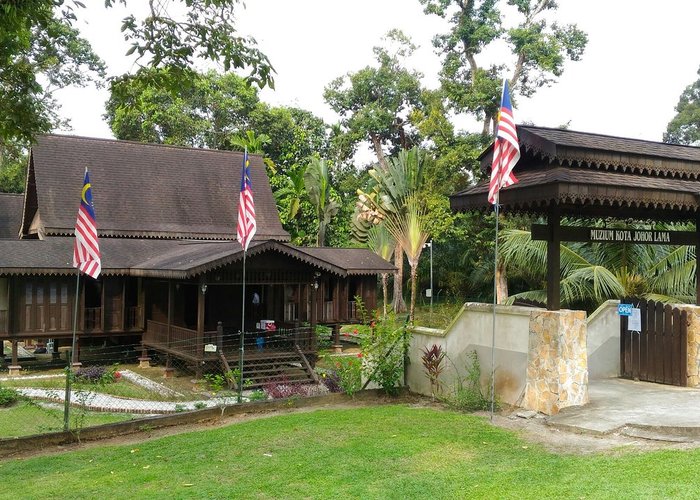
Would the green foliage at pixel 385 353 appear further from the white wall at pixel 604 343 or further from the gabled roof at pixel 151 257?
the gabled roof at pixel 151 257

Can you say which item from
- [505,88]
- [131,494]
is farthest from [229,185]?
[131,494]

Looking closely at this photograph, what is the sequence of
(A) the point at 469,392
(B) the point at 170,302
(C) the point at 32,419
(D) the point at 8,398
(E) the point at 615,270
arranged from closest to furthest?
(A) the point at 469,392, (C) the point at 32,419, (D) the point at 8,398, (E) the point at 615,270, (B) the point at 170,302

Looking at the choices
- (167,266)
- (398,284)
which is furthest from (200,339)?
(398,284)

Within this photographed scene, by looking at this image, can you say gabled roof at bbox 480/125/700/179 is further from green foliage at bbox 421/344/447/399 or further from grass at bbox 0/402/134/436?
grass at bbox 0/402/134/436

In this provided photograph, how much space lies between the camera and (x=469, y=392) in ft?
37.2

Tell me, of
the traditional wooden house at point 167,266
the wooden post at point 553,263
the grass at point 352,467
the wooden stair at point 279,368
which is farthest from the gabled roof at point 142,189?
the wooden post at point 553,263

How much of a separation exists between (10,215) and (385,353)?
26.3 meters

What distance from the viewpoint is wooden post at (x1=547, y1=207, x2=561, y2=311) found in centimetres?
1048

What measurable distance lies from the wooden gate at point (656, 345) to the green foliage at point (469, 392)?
3293mm

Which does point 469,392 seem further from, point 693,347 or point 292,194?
point 292,194

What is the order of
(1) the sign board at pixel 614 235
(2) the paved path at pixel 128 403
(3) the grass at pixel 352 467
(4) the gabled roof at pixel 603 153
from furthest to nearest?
(2) the paved path at pixel 128 403
(1) the sign board at pixel 614 235
(4) the gabled roof at pixel 603 153
(3) the grass at pixel 352 467

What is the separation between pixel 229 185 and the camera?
29906 millimetres

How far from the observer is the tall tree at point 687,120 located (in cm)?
5818

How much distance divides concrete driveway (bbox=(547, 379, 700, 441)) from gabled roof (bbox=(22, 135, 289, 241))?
1886 centimetres
